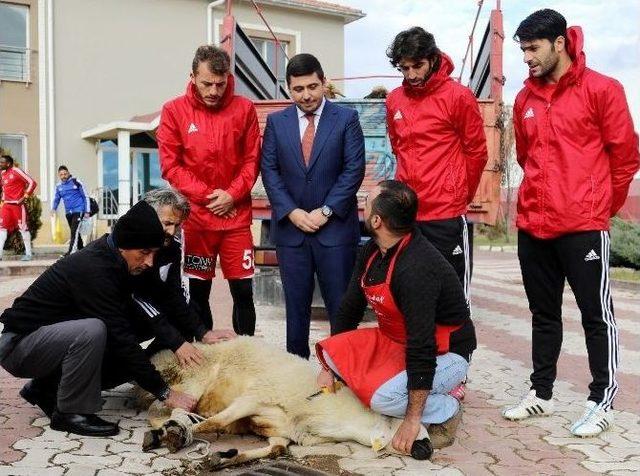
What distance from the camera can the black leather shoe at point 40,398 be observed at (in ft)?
13.1

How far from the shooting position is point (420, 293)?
3.47 metres

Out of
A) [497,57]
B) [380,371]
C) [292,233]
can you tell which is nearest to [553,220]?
[380,371]

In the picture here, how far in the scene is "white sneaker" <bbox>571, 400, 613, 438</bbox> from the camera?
384 centimetres

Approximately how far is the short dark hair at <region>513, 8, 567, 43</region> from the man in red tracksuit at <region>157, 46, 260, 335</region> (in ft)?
5.89

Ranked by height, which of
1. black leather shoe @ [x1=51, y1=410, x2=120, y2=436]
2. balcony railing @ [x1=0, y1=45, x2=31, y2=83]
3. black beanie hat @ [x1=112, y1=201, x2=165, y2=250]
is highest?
balcony railing @ [x1=0, y1=45, x2=31, y2=83]

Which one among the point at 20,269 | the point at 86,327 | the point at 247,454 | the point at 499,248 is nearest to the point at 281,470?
the point at 247,454

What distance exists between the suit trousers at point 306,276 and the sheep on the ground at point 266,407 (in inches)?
26.7

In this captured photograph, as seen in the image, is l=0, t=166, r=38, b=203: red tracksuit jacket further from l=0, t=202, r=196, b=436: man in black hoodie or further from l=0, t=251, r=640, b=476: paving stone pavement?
l=0, t=202, r=196, b=436: man in black hoodie

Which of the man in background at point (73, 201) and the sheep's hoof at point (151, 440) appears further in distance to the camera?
the man in background at point (73, 201)

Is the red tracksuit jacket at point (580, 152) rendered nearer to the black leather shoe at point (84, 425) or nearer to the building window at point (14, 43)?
the black leather shoe at point (84, 425)

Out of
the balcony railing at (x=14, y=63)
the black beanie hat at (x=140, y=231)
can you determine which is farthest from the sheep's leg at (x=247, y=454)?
the balcony railing at (x=14, y=63)

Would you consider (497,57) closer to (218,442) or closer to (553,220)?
(553,220)

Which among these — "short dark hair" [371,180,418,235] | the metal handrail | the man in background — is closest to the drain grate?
"short dark hair" [371,180,418,235]

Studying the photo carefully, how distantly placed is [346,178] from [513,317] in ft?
15.8
